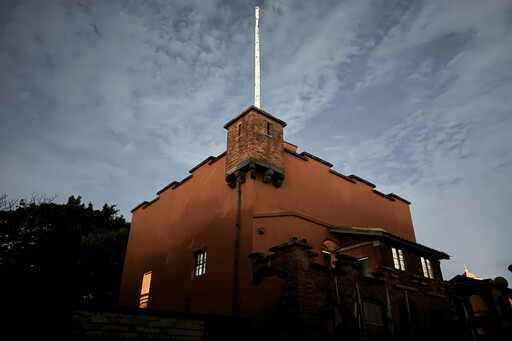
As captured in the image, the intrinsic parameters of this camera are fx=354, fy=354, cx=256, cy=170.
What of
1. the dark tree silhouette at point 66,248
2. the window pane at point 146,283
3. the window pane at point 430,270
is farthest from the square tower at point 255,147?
the dark tree silhouette at point 66,248

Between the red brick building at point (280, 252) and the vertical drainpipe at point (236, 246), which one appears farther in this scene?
the vertical drainpipe at point (236, 246)

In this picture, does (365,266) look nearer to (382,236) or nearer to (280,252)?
(382,236)

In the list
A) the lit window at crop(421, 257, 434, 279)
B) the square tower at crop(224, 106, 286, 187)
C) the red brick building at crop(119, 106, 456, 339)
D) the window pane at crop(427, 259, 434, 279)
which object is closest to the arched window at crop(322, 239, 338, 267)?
the red brick building at crop(119, 106, 456, 339)

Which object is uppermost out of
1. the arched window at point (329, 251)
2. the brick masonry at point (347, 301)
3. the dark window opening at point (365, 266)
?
the arched window at point (329, 251)

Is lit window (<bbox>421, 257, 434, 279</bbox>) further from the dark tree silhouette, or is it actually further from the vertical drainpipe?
the dark tree silhouette

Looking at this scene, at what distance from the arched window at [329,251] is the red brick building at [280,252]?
0.06 metres

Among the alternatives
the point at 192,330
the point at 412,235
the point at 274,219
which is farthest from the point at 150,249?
the point at 412,235

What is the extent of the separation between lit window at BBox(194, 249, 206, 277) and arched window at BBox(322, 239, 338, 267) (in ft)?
17.3

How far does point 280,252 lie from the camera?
37.5 ft

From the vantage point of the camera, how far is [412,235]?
2147 centimetres

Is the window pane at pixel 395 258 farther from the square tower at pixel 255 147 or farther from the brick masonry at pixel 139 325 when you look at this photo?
the brick masonry at pixel 139 325

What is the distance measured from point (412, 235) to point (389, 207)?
246 cm

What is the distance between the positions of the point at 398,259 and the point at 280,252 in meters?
6.13

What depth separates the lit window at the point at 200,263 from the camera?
1559 centimetres
